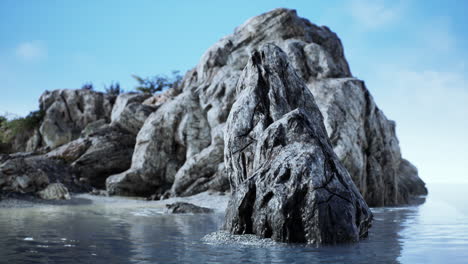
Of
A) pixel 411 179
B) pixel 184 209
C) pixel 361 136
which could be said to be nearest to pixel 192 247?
pixel 184 209

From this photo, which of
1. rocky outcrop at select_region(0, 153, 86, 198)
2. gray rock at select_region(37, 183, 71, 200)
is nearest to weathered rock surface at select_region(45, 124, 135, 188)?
rocky outcrop at select_region(0, 153, 86, 198)

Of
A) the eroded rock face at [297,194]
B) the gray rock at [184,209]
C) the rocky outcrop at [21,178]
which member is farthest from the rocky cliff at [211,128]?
the eroded rock face at [297,194]

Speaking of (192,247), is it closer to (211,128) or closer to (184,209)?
(184,209)

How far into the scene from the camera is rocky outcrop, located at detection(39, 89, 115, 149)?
31781mm

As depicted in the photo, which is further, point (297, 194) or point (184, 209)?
point (184, 209)

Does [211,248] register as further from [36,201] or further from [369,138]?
[369,138]

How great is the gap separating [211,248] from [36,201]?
13.8 meters

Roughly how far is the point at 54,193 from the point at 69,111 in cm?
1474

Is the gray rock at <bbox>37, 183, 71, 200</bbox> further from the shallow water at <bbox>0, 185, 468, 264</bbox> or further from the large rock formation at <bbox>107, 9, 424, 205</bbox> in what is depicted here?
the shallow water at <bbox>0, 185, 468, 264</bbox>

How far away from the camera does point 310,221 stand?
691 centimetres

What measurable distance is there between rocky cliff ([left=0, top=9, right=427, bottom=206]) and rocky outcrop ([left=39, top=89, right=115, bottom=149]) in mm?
84

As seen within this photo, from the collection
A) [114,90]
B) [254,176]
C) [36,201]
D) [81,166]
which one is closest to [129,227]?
[254,176]

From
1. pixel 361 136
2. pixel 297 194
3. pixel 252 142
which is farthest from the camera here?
pixel 361 136

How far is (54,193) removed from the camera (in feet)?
64.8
